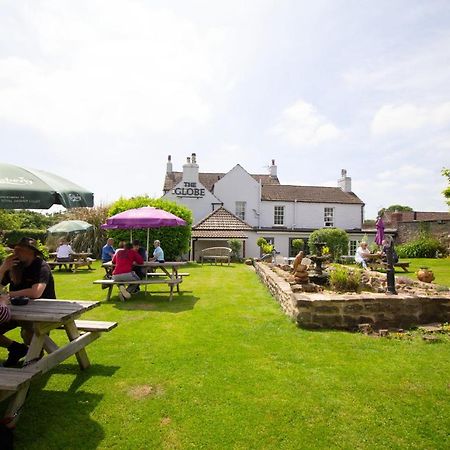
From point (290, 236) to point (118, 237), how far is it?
46.7 ft

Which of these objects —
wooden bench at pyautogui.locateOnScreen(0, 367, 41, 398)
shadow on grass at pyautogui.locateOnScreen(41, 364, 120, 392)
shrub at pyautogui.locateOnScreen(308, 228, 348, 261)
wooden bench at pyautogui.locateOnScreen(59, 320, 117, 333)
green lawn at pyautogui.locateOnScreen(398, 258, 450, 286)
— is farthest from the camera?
shrub at pyautogui.locateOnScreen(308, 228, 348, 261)

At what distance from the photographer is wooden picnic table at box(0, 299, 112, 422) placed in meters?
3.31

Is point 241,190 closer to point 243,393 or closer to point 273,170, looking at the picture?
point 273,170

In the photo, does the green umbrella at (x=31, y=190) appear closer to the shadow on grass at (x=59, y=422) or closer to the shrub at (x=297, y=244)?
the shadow on grass at (x=59, y=422)

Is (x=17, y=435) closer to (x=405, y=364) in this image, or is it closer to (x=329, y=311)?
(x=405, y=364)

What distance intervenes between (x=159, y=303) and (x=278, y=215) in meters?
23.3

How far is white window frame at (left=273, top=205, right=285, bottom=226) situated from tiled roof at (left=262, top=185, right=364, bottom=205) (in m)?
0.73

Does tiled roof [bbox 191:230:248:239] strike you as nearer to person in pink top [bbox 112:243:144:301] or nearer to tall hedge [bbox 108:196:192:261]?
tall hedge [bbox 108:196:192:261]

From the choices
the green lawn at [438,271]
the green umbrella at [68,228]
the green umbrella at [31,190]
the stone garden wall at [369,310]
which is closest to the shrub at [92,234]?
the green umbrella at [68,228]

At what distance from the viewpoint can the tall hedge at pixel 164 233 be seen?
830 inches

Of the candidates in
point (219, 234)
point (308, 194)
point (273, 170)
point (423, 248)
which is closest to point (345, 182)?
point (308, 194)

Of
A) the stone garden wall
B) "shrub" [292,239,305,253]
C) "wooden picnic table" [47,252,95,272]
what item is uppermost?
"shrub" [292,239,305,253]

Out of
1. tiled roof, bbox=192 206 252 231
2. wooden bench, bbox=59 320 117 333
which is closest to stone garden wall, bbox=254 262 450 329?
wooden bench, bbox=59 320 117 333

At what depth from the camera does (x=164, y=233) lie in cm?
2112
